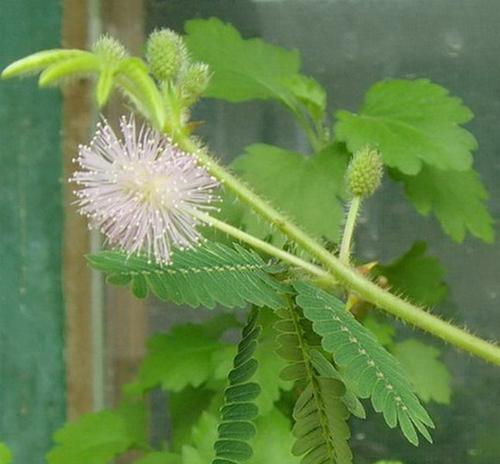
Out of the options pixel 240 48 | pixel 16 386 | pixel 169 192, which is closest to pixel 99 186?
pixel 169 192

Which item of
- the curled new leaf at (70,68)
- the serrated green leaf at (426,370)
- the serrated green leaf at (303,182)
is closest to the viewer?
the curled new leaf at (70,68)

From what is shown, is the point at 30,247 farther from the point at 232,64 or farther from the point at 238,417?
the point at 238,417

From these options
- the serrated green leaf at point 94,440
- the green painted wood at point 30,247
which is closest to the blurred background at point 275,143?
the green painted wood at point 30,247

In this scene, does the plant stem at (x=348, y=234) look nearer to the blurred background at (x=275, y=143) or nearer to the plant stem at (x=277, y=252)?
the plant stem at (x=277, y=252)

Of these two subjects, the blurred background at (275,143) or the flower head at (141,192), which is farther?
the blurred background at (275,143)

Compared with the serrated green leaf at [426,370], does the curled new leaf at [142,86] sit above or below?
above

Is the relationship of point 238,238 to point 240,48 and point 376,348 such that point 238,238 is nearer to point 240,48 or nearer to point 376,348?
point 376,348

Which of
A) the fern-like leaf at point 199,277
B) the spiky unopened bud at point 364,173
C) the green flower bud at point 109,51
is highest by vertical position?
the green flower bud at point 109,51

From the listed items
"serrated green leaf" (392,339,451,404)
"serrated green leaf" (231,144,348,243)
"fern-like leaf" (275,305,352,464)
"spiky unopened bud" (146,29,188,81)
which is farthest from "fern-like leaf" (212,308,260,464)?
"serrated green leaf" (392,339,451,404)
